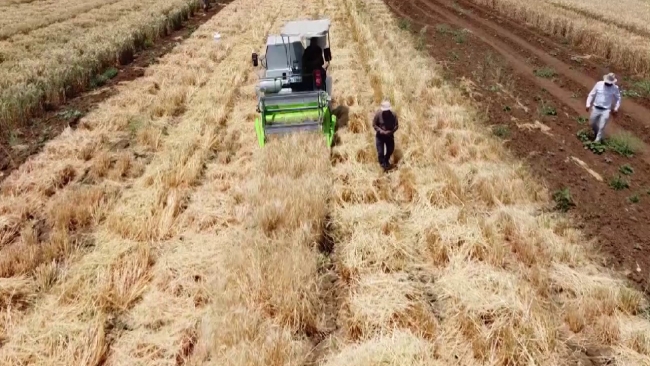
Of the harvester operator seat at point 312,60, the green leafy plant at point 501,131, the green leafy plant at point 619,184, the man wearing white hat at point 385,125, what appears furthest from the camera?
the harvester operator seat at point 312,60

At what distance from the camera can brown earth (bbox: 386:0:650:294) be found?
24.0 ft

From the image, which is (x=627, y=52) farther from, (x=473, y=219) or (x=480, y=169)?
(x=473, y=219)

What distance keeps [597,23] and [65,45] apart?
23311mm

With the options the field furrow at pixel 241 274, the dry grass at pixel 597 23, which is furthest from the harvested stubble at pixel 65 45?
the dry grass at pixel 597 23

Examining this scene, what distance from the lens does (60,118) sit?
11953 millimetres

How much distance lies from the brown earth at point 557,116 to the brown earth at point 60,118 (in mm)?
10338

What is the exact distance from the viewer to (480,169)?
8.91 m

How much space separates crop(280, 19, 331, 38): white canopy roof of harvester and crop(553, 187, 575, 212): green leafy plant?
20.5 ft

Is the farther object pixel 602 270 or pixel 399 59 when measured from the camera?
pixel 399 59

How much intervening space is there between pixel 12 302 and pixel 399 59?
13.9m

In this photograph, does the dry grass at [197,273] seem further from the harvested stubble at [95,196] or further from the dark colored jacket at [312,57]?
the dark colored jacket at [312,57]

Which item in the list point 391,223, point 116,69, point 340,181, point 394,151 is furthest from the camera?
point 116,69

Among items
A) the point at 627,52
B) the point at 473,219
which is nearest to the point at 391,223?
the point at 473,219

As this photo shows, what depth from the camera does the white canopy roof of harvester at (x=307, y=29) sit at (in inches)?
436
